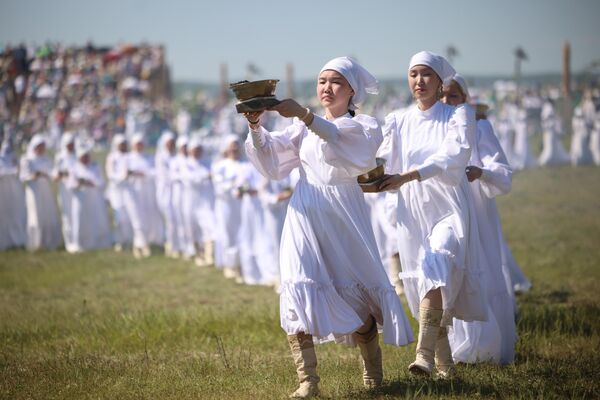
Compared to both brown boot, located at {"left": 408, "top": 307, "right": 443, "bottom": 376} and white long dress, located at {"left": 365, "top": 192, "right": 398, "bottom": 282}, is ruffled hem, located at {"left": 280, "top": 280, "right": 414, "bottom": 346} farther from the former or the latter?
white long dress, located at {"left": 365, "top": 192, "right": 398, "bottom": 282}

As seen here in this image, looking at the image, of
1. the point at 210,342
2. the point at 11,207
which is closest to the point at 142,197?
the point at 11,207

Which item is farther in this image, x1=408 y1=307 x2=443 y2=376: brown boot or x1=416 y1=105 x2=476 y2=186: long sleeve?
x1=416 y1=105 x2=476 y2=186: long sleeve

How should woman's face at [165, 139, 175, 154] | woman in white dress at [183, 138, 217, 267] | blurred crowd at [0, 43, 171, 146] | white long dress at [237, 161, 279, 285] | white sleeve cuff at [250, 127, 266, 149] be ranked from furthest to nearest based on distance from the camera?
1. blurred crowd at [0, 43, 171, 146]
2. woman's face at [165, 139, 175, 154]
3. woman in white dress at [183, 138, 217, 267]
4. white long dress at [237, 161, 279, 285]
5. white sleeve cuff at [250, 127, 266, 149]

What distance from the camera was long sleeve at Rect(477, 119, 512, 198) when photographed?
7.81m

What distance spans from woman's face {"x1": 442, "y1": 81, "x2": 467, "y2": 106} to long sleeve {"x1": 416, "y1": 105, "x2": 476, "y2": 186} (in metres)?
1.22

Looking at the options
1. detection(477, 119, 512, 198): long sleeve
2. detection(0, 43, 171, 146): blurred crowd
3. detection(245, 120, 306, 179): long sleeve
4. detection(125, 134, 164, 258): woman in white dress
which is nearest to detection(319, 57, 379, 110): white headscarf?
detection(245, 120, 306, 179): long sleeve

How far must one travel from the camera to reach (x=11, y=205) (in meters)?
21.5

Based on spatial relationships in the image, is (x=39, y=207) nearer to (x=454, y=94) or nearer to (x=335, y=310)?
(x=454, y=94)

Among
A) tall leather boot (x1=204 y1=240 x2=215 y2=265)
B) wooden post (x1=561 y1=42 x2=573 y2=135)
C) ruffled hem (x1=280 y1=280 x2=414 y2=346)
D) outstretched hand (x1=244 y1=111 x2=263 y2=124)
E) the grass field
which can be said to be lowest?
the grass field

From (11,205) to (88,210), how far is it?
2043 millimetres

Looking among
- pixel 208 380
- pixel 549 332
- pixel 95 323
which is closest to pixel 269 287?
pixel 95 323

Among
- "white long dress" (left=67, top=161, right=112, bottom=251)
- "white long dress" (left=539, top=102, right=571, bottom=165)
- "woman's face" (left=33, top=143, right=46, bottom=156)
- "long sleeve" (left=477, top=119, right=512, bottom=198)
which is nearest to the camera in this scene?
"long sleeve" (left=477, top=119, right=512, bottom=198)

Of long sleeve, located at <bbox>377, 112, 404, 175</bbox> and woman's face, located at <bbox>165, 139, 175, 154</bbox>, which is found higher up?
woman's face, located at <bbox>165, 139, 175, 154</bbox>

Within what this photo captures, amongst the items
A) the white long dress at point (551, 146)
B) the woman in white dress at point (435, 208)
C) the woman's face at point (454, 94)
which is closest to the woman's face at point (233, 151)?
the woman's face at point (454, 94)
